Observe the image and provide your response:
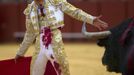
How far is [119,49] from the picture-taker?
403 centimetres

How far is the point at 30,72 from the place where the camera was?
15.3 ft

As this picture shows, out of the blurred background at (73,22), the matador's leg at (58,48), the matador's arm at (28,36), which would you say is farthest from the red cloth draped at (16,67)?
the blurred background at (73,22)

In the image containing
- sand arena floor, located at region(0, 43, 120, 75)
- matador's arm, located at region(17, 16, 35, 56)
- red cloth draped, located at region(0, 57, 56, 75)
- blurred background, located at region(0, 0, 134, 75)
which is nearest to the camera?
matador's arm, located at region(17, 16, 35, 56)

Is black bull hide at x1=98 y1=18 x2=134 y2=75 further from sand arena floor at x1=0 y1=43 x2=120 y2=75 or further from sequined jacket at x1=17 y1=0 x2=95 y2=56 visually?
sand arena floor at x1=0 y1=43 x2=120 y2=75

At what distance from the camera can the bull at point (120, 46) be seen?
11.8 ft

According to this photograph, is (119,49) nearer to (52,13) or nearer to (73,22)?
(52,13)

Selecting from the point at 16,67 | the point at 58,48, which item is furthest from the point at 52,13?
the point at 16,67

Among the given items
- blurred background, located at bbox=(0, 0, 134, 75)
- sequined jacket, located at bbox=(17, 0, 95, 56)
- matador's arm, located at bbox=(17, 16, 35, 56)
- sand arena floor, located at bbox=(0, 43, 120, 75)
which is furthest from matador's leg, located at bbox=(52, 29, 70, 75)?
blurred background, located at bbox=(0, 0, 134, 75)

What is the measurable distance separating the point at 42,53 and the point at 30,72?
24 centimetres

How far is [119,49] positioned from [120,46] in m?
0.05

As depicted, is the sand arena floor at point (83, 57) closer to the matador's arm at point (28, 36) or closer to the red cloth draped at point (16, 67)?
the red cloth draped at point (16, 67)

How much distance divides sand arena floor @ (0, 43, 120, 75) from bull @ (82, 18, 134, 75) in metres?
3.59

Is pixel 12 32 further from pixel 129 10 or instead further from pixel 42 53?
pixel 42 53

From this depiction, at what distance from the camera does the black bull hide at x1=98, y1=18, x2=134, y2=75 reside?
142 inches
